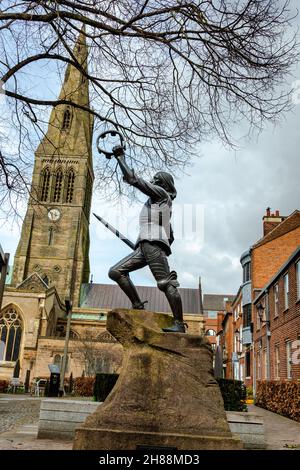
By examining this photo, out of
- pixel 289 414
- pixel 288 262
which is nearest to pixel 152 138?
pixel 289 414

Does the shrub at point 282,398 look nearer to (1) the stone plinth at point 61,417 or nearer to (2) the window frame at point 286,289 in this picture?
(2) the window frame at point 286,289

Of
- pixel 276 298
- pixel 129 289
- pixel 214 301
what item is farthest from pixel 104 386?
pixel 214 301

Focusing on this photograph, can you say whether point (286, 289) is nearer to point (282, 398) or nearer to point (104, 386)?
point (282, 398)

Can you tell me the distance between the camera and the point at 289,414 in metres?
14.7

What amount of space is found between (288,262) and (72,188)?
49.1 m

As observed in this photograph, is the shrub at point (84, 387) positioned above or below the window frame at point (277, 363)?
below

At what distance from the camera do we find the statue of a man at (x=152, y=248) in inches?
234

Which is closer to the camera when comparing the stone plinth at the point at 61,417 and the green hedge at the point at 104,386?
the stone plinth at the point at 61,417

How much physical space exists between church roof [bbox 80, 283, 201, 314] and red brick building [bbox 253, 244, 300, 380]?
3667cm

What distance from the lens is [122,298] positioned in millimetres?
65375

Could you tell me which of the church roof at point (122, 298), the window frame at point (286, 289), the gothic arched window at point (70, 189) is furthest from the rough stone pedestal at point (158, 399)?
the gothic arched window at point (70, 189)

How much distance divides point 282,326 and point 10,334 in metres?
31.6

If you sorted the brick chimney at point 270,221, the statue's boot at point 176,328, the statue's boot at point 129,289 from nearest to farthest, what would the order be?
the statue's boot at point 176,328, the statue's boot at point 129,289, the brick chimney at point 270,221

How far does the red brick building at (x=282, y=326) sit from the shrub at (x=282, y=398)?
92 centimetres
